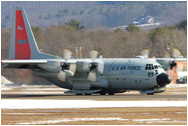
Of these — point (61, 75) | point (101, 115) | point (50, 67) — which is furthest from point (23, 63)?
point (101, 115)

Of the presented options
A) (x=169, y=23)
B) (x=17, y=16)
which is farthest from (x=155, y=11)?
(x=17, y=16)

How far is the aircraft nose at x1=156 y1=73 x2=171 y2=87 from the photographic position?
29.6m

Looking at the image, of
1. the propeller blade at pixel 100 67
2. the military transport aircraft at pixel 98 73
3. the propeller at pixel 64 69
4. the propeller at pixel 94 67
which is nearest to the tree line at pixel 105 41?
the military transport aircraft at pixel 98 73

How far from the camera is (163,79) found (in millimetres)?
29703

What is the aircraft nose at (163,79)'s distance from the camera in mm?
29578

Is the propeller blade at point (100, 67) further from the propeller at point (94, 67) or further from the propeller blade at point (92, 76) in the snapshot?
the propeller blade at point (92, 76)

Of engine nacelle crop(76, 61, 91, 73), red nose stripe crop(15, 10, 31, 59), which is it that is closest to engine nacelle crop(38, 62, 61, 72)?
engine nacelle crop(76, 61, 91, 73)

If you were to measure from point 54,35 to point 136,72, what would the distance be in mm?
28591

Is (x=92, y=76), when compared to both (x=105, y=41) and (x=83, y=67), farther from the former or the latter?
(x=105, y=41)

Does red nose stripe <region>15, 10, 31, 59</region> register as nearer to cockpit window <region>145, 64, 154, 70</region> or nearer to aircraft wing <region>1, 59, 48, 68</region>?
aircraft wing <region>1, 59, 48, 68</region>

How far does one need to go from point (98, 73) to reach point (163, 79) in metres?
5.87

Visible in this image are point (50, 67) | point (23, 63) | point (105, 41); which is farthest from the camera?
point (105, 41)

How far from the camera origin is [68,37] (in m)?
61.3

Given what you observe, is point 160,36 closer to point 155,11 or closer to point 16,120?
point 155,11
